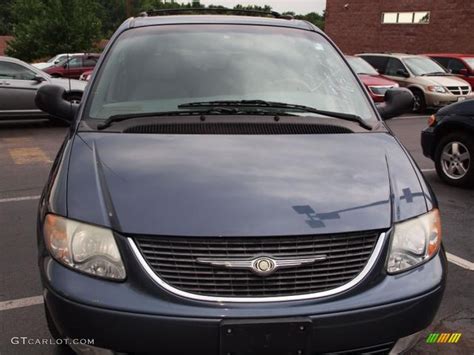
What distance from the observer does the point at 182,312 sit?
199cm

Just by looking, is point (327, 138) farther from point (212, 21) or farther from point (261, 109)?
point (212, 21)

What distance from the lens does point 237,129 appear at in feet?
9.29

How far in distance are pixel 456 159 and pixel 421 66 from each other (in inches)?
411

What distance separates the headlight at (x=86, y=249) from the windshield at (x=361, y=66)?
13.9 metres

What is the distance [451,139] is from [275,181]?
5.01 m

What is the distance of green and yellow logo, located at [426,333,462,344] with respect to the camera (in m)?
3.06

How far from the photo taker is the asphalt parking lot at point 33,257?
3088 mm

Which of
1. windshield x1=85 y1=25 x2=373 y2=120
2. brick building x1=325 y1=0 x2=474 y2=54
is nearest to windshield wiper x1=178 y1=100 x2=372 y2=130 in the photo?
windshield x1=85 y1=25 x2=373 y2=120

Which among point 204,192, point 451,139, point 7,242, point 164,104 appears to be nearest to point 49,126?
point 7,242

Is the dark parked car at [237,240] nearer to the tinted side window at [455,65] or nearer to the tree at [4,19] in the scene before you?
the tinted side window at [455,65]

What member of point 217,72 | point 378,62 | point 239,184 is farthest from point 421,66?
point 239,184

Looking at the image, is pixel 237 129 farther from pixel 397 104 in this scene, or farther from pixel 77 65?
pixel 77 65

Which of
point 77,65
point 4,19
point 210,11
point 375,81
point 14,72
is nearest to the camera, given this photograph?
point 210,11

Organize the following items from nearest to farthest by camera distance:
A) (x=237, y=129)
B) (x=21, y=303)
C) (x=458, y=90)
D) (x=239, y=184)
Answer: (x=239, y=184), (x=237, y=129), (x=21, y=303), (x=458, y=90)
